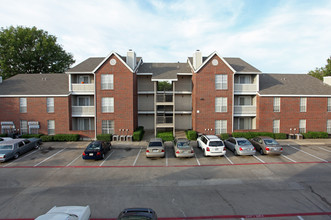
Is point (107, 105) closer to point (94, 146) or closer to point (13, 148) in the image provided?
point (94, 146)

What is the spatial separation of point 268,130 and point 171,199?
18.9 m

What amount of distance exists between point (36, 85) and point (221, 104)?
A: 78.5ft

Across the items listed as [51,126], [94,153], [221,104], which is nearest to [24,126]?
[51,126]

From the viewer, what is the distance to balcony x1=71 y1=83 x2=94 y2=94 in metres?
23.1

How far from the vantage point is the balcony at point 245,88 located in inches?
918

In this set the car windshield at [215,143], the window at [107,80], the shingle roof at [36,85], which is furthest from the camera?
the shingle roof at [36,85]

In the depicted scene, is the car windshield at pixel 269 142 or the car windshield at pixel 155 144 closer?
the car windshield at pixel 155 144

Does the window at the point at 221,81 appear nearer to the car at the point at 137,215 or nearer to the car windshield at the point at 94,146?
the car windshield at the point at 94,146

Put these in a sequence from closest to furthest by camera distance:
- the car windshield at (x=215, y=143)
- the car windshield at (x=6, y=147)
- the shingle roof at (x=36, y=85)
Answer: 1. the car windshield at (x=215, y=143)
2. the car windshield at (x=6, y=147)
3. the shingle roof at (x=36, y=85)

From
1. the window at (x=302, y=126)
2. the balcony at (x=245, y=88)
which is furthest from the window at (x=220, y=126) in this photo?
the window at (x=302, y=126)

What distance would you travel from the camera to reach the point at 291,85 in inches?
982

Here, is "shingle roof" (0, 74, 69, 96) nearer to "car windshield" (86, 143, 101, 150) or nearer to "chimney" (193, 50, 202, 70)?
"car windshield" (86, 143, 101, 150)

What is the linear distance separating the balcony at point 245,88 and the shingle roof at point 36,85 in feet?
69.0

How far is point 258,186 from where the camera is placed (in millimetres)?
10562
